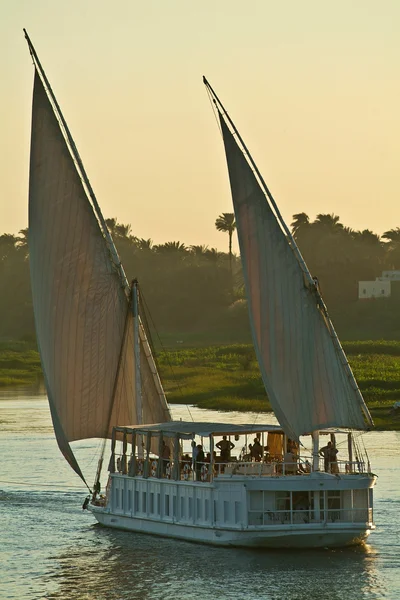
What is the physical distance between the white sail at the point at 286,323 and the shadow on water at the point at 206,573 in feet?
15.4

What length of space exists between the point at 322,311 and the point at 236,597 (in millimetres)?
10886

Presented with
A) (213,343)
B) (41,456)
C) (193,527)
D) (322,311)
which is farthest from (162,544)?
(213,343)

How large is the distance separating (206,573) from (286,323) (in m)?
8.76

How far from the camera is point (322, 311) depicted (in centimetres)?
4716

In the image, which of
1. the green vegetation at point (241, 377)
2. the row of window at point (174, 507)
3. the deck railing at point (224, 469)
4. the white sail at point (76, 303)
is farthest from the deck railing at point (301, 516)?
the green vegetation at point (241, 377)

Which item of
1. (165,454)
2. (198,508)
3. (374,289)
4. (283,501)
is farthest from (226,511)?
(374,289)

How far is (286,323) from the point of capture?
4719cm

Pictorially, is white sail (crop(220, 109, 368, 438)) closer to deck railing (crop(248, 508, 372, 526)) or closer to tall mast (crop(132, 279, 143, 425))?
deck railing (crop(248, 508, 372, 526))

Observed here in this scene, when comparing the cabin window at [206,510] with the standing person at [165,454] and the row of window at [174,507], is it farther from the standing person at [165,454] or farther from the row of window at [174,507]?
the standing person at [165,454]

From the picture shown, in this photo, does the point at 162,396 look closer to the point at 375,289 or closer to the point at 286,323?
the point at 286,323

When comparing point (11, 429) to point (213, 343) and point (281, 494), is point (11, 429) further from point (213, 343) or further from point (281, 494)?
point (213, 343)

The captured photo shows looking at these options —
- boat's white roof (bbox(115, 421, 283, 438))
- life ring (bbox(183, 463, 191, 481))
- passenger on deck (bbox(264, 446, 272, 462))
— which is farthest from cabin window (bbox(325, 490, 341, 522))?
life ring (bbox(183, 463, 191, 481))

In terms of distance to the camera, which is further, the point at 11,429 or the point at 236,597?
the point at 11,429

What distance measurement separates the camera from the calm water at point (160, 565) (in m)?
40.8
